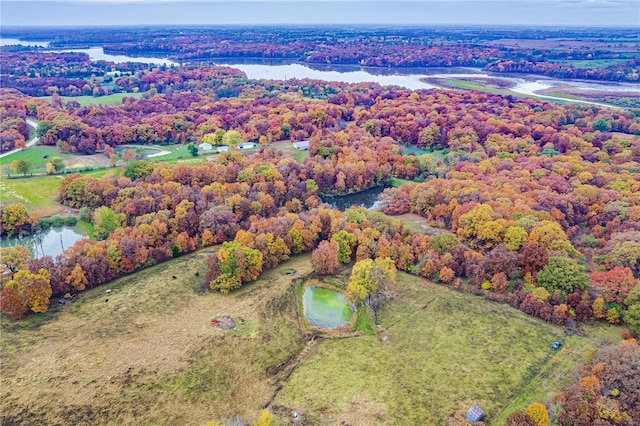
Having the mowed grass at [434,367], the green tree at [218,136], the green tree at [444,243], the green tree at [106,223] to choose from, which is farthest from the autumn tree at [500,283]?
the green tree at [218,136]

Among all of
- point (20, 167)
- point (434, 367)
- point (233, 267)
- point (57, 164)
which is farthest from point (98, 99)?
point (434, 367)

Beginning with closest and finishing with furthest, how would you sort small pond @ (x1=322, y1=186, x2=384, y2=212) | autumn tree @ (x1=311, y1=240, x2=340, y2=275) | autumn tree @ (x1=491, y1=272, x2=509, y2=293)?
autumn tree @ (x1=491, y1=272, x2=509, y2=293), autumn tree @ (x1=311, y1=240, x2=340, y2=275), small pond @ (x1=322, y1=186, x2=384, y2=212)

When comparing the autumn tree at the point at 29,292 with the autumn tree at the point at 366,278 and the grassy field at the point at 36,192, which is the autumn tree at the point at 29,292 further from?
the autumn tree at the point at 366,278

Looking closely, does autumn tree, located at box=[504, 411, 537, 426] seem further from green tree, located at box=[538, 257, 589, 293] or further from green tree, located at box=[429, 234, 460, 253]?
green tree, located at box=[429, 234, 460, 253]

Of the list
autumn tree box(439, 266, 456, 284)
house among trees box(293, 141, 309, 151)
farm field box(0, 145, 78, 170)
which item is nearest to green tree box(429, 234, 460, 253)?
autumn tree box(439, 266, 456, 284)

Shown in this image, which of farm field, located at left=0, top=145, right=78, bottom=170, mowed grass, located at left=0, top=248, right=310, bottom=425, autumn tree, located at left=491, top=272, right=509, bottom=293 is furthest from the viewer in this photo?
farm field, located at left=0, top=145, right=78, bottom=170

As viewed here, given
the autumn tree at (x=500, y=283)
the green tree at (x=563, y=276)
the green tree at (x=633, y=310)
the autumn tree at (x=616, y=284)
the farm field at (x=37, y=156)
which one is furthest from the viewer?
the farm field at (x=37, y=156)
